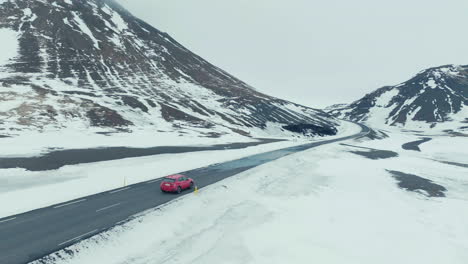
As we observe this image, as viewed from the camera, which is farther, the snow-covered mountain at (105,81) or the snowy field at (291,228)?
the snow-covered mountain at (105,81)

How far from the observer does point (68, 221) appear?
55.8 ft

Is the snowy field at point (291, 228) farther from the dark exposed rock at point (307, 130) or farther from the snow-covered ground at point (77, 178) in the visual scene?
the dark exposed rock at point (307, 130)

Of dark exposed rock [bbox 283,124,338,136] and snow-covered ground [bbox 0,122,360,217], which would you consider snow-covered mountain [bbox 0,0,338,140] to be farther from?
snow-covered ground [bbox 0,122,360,217]

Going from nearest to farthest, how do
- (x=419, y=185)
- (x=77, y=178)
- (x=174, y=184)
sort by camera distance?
1. (x=174, y=184)
2. (x=77, y=178)
3. (x=419, y=185)

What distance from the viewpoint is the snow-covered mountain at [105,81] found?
70.2 metres

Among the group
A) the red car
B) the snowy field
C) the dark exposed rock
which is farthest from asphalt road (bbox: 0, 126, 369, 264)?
the dark exposed rock

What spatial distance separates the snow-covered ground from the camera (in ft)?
69.4

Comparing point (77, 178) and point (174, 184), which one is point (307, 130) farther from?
point (77, 178)

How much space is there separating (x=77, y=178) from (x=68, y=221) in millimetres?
12312

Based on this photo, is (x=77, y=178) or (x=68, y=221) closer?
(x=68, y=221)

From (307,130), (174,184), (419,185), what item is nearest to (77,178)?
(174,184)

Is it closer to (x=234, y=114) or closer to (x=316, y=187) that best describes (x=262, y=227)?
(x=316, y=187)

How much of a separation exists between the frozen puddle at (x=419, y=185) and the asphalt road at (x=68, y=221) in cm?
2258

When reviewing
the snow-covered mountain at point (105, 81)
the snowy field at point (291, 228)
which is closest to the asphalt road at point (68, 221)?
the snowy field at point (291, 228)
